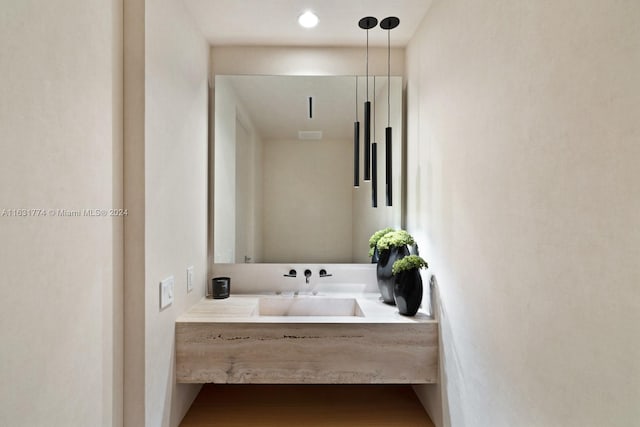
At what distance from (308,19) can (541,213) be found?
1587mm

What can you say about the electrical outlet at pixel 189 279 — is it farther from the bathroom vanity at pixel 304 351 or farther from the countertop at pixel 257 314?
the bathroom vanity at pixel 304 351

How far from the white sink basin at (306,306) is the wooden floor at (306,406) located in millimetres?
436

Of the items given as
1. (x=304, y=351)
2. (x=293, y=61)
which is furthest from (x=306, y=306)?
(x=293, y=61)

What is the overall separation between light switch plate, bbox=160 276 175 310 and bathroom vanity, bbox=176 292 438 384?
0.16 m

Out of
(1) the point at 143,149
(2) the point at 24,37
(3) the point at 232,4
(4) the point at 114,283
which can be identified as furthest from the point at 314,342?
(3) the point at 232,4

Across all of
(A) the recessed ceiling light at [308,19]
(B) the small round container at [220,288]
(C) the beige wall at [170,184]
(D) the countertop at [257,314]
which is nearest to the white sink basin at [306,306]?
(D) the countertop at [257,314]

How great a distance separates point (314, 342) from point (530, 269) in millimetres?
987

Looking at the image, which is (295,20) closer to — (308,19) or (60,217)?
(308,19)

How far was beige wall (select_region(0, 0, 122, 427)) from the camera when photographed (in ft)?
2.55

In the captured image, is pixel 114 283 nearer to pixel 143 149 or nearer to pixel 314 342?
pixel 143 149

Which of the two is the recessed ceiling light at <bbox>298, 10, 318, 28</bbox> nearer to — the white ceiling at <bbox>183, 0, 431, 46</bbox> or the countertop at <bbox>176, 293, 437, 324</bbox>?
the white ceiling at <bbox>183, 0, 431, 46</bbox>

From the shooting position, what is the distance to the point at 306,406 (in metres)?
1.84

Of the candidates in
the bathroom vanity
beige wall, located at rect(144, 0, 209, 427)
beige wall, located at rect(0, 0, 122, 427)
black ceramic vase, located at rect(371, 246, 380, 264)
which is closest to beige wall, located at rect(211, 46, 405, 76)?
beige wall, located at rect(144, 0, 209, 427)

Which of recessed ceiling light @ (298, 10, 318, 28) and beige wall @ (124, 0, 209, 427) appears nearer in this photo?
beige wall @ (124, 0, 209, 427)
